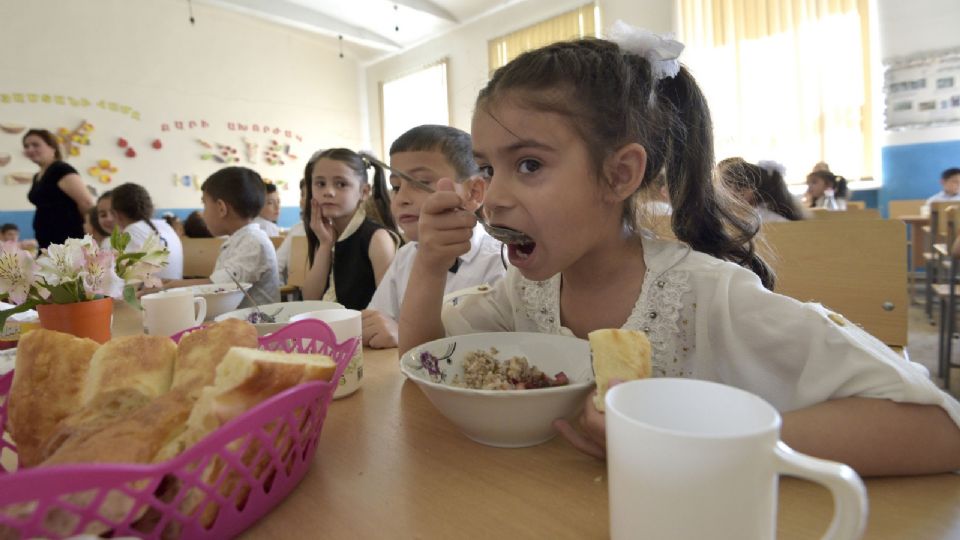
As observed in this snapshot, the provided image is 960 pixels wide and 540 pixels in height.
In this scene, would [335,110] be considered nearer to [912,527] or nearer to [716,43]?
[716,43]

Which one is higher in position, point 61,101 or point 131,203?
point 61,101

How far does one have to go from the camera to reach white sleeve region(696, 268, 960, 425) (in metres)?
0.54

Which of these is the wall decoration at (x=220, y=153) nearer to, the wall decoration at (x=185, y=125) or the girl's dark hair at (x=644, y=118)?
the wall decoration at (x=185, y=125)

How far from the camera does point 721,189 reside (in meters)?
0.91

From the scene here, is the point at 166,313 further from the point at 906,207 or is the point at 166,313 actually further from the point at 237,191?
the point at 906,207

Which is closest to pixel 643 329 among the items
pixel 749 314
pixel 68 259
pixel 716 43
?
pixel 749 314

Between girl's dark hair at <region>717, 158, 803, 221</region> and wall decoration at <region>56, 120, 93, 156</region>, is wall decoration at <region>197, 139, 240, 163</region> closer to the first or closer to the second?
wall decoration at <region>56, 120, 93, 156</region>

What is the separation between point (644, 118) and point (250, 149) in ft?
20.0

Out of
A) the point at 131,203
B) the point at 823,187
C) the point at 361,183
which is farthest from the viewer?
the point at 823,187

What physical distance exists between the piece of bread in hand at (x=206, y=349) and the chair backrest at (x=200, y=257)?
2579mm

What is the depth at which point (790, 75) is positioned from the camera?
439 cm

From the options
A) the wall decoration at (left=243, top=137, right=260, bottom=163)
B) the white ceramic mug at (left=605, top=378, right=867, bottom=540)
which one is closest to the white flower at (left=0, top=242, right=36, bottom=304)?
the white ceramic mug at (left=605, top=378, right=867, bottom=540)

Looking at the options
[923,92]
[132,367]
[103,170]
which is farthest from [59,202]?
[923,92]

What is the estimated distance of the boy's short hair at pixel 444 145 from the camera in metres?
1.43
